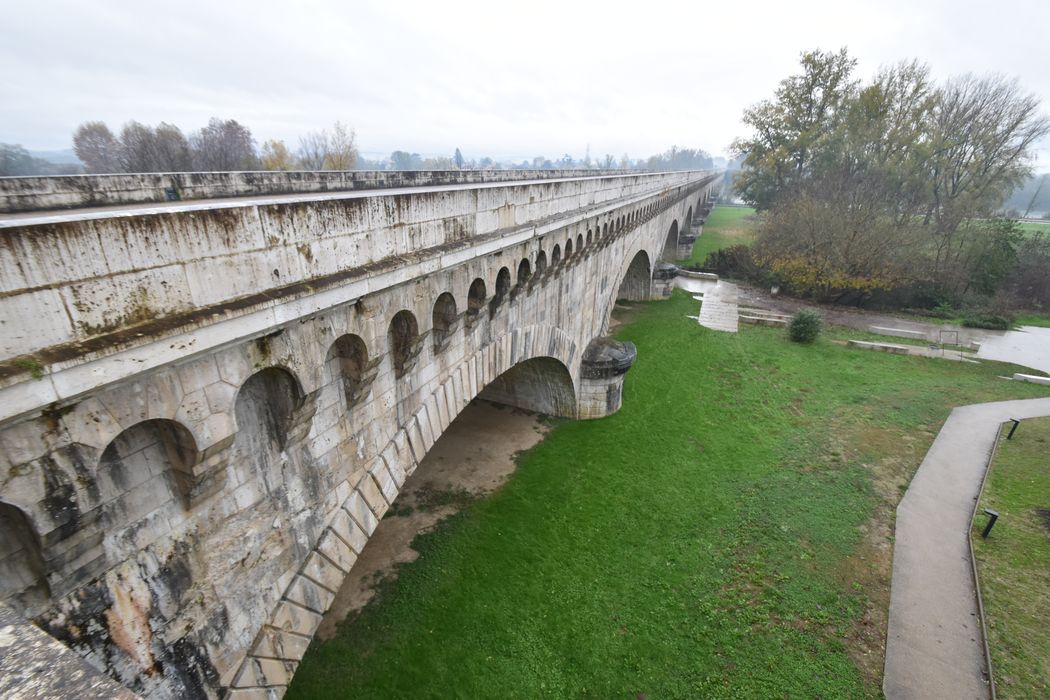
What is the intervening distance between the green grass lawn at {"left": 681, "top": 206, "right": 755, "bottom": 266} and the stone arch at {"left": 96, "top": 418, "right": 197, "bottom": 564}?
51.1 meters

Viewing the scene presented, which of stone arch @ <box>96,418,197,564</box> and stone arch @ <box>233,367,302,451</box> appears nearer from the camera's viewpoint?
stone arch @ <box>96,418,197,564</box>

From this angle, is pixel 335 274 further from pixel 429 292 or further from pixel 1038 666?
pixel 1038 666

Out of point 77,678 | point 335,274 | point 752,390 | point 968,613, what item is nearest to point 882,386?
point 752,390

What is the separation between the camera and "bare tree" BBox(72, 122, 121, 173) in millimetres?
55700

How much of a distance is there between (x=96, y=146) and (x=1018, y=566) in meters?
88.4

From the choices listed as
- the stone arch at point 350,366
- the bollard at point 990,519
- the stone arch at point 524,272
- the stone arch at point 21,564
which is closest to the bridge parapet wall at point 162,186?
the stone arch at point 350,366

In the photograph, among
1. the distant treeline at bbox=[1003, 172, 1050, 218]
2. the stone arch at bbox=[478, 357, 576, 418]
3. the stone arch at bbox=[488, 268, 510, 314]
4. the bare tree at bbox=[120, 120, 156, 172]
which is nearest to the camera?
the stone arch at bbox=[488, 268, 510, 314]

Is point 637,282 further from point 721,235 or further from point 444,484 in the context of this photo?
point 721,235

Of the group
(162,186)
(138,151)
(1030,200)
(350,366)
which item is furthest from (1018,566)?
(1030,200)

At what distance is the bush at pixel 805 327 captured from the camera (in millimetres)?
28141

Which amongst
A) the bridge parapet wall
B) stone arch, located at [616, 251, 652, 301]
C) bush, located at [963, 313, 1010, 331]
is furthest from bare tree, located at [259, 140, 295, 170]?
bush, located at [963, 313, 1010, 331]

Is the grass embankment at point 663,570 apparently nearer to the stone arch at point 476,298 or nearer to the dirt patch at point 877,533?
the dirt patch at point 877,533

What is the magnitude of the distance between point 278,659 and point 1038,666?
46.3 feet

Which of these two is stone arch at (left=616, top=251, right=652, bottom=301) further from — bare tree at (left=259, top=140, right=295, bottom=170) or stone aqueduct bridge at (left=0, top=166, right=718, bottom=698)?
bare tree at (left=259, top=140, right=295, bottom=170)
